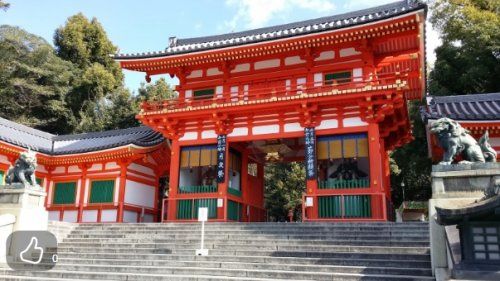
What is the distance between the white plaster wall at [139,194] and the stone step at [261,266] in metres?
7.74

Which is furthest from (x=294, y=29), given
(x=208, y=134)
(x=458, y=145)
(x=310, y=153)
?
(x=458, y=145)

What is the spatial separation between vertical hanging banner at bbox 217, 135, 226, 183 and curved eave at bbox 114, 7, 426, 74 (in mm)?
3193

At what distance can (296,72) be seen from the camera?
52.9 feet

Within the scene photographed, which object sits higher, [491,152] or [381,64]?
[381,64]

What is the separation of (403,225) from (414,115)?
599 inches

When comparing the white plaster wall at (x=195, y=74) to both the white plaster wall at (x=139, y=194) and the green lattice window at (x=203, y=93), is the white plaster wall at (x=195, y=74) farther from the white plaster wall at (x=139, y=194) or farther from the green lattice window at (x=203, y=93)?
the white plaster wall at (x=139, y=194)

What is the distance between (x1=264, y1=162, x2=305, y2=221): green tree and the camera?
28.0m

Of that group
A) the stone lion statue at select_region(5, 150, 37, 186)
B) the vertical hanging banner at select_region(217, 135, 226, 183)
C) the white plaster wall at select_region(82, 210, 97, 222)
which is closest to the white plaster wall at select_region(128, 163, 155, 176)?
the white plaster wall at select_region(82, 210, 97, 222)

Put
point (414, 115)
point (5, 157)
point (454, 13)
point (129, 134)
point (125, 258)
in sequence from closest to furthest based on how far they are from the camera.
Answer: point (125, 258) < point (5, 157) < point (129, 134) < point (414, 115) < point (454, 13)

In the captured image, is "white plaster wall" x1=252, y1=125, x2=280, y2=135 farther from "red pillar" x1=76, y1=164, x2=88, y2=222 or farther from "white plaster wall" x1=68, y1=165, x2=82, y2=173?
"white plaster wall" x1=68, y1=165, x2=82, y2=173

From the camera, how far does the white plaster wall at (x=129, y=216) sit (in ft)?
59.3

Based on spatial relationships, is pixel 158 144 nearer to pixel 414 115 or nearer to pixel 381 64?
pixel 381 64

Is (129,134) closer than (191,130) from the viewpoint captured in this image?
No

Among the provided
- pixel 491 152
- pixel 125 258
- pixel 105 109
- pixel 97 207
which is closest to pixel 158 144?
pixel 97 207
